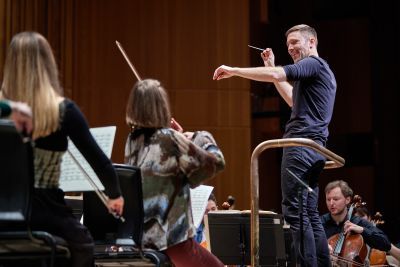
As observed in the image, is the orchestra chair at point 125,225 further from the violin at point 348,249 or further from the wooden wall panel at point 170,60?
the wooden wall panel at point 170,60

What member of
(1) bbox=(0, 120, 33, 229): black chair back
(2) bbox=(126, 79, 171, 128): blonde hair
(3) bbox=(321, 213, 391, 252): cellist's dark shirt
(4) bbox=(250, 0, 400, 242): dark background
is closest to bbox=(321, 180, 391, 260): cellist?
(3) bbox=(321, 213, 391, 252): cellist's dark shirt

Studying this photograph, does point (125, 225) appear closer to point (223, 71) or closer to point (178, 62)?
point (223, 71)

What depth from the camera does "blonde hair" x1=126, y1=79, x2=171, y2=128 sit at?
3566 millimetres

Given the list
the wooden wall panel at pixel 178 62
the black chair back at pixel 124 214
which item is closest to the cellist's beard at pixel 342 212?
the wooden wall panel at pixel 178 62

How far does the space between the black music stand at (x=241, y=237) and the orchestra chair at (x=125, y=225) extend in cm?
141

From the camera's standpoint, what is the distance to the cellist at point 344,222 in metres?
6.45

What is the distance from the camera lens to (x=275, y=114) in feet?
36.2

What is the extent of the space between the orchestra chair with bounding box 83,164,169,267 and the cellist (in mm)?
3362

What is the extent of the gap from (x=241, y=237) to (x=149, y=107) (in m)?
1.63

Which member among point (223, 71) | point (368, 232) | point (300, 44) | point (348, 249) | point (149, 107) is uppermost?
point (300, 44)

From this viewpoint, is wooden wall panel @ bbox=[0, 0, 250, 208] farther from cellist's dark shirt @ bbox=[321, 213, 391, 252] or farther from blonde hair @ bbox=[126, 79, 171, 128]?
blonde hair @ bbox=[126, 79, 171, 128]

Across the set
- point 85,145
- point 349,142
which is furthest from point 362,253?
point 349,142

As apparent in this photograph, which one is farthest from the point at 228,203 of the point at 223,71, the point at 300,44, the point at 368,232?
the point at 223,71

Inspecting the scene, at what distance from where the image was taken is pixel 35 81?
3.00 m
